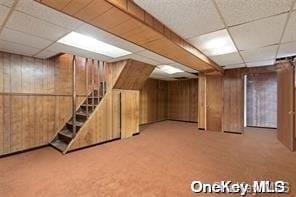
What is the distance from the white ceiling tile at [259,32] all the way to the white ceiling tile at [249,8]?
0.62 feet

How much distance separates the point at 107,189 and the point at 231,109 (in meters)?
5.24

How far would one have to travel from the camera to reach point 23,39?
2875 mm

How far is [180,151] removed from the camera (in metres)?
3.93

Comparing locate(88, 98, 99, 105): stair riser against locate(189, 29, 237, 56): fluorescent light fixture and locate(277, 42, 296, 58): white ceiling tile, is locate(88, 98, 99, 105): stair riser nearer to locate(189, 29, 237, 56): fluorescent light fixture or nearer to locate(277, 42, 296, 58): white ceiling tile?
locate(189, 29, 237, 56): fluorescent light fixture

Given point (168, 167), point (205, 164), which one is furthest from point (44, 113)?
point (205, 164)

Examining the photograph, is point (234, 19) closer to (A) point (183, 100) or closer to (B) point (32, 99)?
(B) point (32, 99)

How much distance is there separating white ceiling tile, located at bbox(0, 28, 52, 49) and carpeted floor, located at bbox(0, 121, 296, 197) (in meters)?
2.14

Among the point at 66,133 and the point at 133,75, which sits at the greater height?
the point at 133,75

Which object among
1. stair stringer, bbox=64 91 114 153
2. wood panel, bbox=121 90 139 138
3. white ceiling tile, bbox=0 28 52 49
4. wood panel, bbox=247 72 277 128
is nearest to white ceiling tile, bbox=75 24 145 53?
white ceiling tile, bbox=0 28 52 49

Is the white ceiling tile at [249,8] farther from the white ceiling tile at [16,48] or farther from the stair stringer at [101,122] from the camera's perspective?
the white ceiling tile at [16,48]

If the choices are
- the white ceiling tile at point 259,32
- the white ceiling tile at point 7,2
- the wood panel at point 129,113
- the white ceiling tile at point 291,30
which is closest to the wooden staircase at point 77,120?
the wood panel at point 129,113

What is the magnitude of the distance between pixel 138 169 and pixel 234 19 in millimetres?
2656

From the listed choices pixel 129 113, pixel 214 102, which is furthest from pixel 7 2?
pixel 214 102

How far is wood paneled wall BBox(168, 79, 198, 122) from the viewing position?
882 cm
